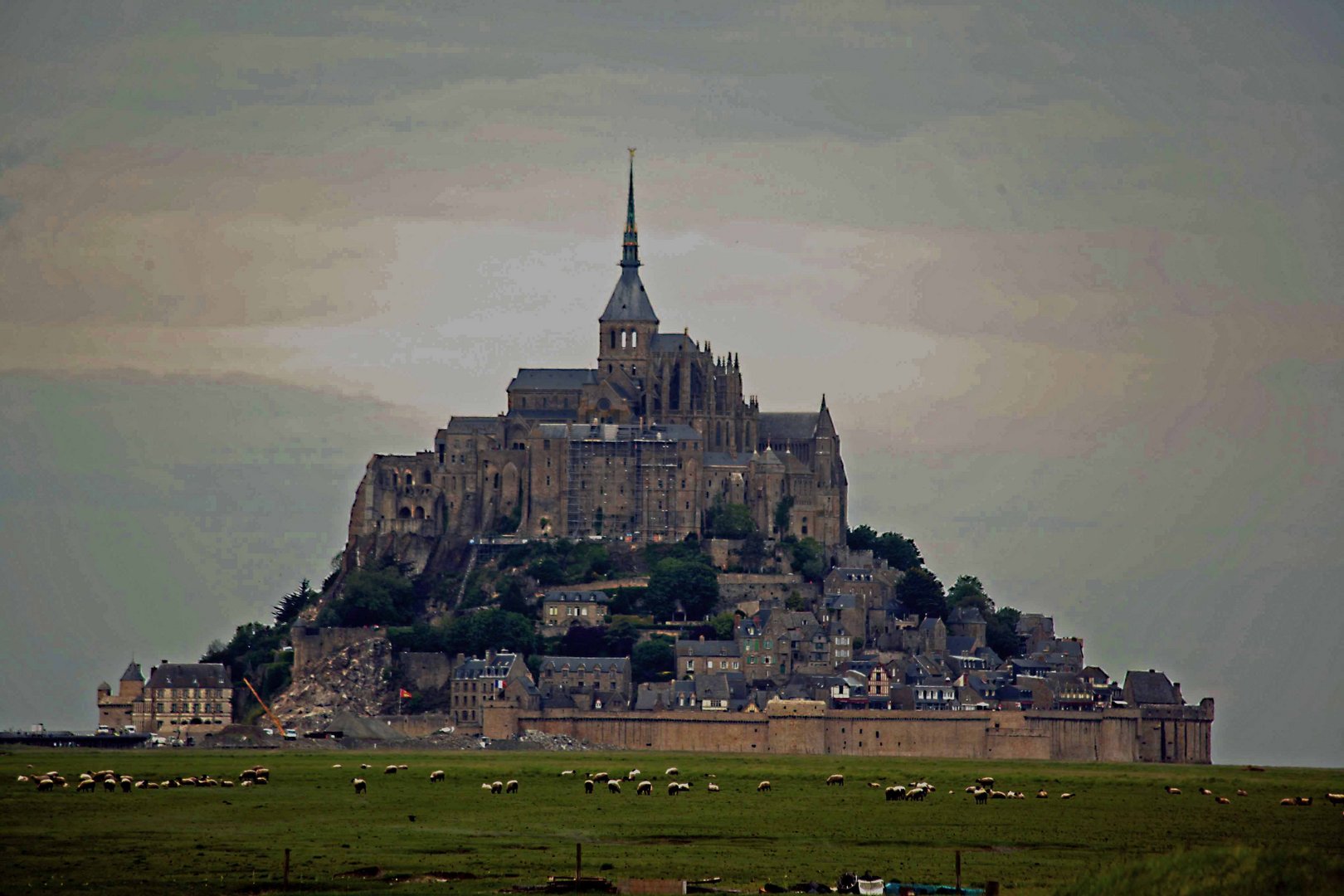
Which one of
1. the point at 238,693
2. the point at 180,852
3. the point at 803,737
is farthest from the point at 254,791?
the point at 238,693

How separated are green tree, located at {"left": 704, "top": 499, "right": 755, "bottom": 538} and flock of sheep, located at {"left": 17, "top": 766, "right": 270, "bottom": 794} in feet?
203

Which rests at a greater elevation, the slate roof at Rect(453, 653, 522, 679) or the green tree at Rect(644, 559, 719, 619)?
the green tree at Rect(644, 559, 719, 619)

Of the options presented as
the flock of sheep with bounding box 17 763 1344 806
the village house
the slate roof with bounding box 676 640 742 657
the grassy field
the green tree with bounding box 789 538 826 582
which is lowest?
the grassy field

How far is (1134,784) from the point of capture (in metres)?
101

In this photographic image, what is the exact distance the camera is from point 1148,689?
138250 millimetres

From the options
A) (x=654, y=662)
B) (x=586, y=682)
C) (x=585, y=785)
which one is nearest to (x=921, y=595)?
(x=654, y=662)

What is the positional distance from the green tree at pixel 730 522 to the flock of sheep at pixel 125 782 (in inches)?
2432

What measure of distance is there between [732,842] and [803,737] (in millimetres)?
58750

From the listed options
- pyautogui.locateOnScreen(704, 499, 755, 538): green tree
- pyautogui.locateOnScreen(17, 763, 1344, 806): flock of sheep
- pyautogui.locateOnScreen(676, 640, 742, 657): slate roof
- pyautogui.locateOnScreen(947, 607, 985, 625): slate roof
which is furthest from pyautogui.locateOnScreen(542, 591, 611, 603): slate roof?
pyautogui.locateOnScreen(17, 763, 1344, 806): flock of sheep

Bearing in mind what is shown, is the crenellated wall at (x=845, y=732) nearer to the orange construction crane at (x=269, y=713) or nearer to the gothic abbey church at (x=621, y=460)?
the orange construction crane at (x=269, y=713)

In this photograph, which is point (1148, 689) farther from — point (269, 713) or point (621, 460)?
point (269, 713)

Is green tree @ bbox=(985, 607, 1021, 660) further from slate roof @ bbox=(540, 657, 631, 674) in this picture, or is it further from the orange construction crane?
the orange construction crane

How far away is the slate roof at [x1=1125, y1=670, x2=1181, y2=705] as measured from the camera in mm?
137750

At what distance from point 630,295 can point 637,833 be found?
92.6m
